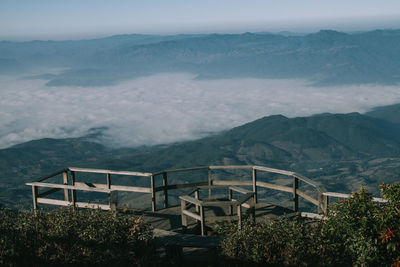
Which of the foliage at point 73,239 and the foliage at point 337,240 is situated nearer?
the foliage at point 337,240

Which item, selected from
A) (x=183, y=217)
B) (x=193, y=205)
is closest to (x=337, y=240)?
(x=183, y=217)

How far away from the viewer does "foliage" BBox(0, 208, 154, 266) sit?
7.04 meters

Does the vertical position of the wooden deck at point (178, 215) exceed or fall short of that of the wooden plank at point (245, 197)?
it falls short

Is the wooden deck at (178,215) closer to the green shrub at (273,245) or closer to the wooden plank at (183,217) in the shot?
the wooden plank at (183,217)

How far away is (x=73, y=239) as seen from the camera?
7629 mm

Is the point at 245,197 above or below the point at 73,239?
below

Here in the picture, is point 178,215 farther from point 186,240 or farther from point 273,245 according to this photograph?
point 273,245

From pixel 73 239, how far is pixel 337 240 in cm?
471

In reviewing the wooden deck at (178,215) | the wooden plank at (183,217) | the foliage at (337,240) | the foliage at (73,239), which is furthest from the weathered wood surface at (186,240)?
the wooden deck at (178,215)

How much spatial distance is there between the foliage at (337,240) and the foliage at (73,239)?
1.67 metres

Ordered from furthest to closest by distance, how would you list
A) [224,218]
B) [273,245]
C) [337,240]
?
[224,218] < [337,240] < [273,245]

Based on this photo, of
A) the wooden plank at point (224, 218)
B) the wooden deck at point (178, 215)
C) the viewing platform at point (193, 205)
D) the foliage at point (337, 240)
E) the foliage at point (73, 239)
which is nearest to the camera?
the foliage at point (337, 240)

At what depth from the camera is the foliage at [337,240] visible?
6.88m

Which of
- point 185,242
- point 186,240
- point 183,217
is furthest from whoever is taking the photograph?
point 183,217
